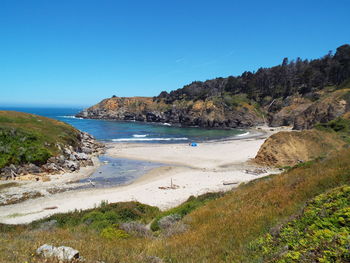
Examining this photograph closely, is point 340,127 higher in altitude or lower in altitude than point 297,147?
higher

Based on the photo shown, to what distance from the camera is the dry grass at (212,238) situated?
5.41 metres

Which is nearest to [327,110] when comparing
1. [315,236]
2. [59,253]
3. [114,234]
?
[114,234]

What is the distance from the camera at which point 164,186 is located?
2311 centimetres

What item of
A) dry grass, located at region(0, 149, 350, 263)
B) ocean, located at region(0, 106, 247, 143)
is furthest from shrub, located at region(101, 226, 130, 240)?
ocean, located at region(0, 106, 247, 143)

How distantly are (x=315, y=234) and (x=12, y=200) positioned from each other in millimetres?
22908

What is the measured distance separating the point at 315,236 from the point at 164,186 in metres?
19.3

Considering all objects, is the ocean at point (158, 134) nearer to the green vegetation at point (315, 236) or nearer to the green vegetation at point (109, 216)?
the green vegetation at point (109, 216)

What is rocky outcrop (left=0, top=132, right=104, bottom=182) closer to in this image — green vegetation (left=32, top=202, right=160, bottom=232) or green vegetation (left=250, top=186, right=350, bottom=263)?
green vegetation (left=32, top=202, right=160, bottom=232)

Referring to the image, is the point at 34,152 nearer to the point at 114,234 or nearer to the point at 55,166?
the point at 55,166

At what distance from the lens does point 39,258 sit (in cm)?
478

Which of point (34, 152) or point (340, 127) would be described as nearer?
point (34, 152)

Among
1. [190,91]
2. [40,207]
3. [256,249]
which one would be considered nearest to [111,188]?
[40,207]

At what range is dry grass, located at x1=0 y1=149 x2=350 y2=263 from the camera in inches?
213

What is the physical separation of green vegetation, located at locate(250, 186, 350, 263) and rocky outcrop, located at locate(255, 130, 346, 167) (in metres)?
25.3
